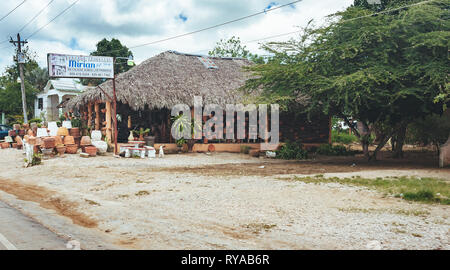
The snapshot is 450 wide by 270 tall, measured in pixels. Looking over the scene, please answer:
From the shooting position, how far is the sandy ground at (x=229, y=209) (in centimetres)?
468

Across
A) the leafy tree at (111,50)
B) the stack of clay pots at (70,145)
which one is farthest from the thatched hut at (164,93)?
the leafy tree at (111,50)

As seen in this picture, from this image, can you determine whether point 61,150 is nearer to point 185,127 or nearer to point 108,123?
point 108,123

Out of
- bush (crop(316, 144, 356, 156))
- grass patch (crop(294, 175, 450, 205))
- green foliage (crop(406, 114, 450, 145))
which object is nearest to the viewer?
grass patch (crop(294, 175, 450, 205))

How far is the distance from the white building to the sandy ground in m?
21.6

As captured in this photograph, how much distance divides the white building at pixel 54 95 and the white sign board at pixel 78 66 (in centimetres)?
1809

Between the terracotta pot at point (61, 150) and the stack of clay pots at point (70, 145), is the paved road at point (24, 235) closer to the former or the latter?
the terracotta pot at point (61, 150)

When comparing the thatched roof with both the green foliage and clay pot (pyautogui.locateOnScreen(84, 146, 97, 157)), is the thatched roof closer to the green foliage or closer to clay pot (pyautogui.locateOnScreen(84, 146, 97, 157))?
clay pot (pyautogui.locateOnScreen(84, 146, 97, 157))

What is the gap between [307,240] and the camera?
15.3 ft

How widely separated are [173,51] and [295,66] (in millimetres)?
9207

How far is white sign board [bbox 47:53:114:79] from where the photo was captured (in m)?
13.3

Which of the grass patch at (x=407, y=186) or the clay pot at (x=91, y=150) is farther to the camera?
the clay pot at (x=91, y=150)

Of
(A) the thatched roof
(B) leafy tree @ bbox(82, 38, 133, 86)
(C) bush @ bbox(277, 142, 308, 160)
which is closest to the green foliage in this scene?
(C) bush @ bbox(277, 142, 308, 160)

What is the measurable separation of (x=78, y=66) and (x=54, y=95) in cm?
2113
